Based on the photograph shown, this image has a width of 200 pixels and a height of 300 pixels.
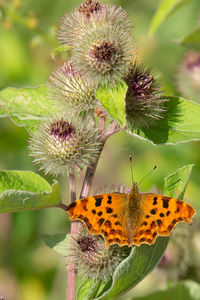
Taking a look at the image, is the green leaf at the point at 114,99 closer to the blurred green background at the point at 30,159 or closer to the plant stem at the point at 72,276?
the plant stem at the point at 72,276

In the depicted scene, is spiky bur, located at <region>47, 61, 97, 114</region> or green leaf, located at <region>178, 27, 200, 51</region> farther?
green leaf, located at <region>178, 27, 200, 51</region>

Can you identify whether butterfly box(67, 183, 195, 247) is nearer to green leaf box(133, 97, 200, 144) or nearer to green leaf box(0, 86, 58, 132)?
green leaf box(133, 97, 200, 144)

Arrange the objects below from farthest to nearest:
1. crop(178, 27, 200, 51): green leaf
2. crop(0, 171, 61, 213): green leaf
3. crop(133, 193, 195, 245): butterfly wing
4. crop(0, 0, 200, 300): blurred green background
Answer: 1. crop(0, 0, 200, 300): blurred green background
2. crop(178, 27, 200, 51): green leaf
3. crop(133, 193, 195, 245): butterfly wing
4. crop(0, 171, 61, 213): green leaf

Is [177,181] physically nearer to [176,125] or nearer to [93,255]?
[176,125]

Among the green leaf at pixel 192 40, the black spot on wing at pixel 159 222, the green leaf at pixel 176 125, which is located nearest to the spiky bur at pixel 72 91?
the green leaf at pixel 176 125

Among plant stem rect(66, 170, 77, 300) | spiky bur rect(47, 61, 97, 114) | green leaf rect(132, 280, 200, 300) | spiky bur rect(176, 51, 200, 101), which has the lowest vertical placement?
green leaf rect(132, 280, 200, 300)

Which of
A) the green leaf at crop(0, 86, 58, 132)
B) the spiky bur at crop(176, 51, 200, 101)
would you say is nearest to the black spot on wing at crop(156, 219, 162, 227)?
the green leaf at crop(0, 86, 58, 132)
